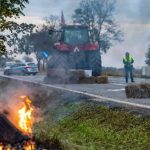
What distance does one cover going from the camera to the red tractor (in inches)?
1182

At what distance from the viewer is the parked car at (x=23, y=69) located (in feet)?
182

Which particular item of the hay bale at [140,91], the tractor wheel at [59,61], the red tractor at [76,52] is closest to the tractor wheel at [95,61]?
the red tractor at [76,52]

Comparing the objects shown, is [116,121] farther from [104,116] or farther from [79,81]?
[79,81]

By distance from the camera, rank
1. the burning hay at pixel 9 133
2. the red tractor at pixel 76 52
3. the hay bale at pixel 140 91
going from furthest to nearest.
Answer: the red tractor at pixel 76 52
the hay bale at pixel 140 91
the burning hay at pixel 9 133

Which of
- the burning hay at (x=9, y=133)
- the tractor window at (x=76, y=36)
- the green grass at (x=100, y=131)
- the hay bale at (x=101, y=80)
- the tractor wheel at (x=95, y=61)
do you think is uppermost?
the tractor window at (x=76, y=36)

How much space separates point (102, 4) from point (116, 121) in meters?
2.89

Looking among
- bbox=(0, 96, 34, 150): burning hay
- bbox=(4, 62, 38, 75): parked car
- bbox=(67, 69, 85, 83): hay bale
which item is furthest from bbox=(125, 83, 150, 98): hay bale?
bbox=(4, 62, 38, 75): parked car

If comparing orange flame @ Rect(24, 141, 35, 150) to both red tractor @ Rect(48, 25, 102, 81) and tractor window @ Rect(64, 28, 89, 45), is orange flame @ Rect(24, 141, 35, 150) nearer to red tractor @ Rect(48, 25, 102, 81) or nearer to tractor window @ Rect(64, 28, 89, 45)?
red tractor @ Rect(48, 25, 102, 81)

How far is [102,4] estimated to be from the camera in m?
13.4

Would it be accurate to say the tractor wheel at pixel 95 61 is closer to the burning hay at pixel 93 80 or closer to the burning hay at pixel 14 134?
the burning hay at pixel 93 80

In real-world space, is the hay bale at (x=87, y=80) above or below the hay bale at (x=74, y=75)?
below

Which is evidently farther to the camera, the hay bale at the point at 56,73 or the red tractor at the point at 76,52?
the red tractor at the point at 76,52

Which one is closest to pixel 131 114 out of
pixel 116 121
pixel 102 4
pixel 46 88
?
pixel 116 121

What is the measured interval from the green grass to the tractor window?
15.6m
